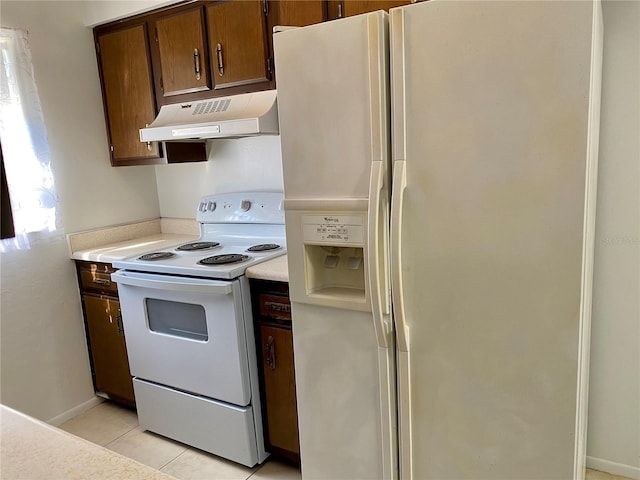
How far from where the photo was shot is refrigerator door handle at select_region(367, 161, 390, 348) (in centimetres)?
143

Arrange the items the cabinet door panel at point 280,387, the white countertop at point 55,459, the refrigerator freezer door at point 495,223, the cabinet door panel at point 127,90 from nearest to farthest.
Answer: the white countertop at point 55,459
the refrigerator freezer door at point 495,223
the cabinet door panel at point 280,387
the cabinet door panel at point 127,90

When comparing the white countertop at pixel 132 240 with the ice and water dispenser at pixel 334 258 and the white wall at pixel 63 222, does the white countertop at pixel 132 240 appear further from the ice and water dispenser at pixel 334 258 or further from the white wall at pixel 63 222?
the ice and water dispenser at pixel 334 258

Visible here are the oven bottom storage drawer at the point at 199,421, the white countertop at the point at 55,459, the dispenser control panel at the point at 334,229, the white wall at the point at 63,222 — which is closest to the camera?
the white countertop at the point at 55,459

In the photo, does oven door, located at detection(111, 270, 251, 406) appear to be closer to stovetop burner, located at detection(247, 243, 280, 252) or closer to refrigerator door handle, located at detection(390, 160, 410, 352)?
stovetop burner, located at detection(247, 243, 280, 252)

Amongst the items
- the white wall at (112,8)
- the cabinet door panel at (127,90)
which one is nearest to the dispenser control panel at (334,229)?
the cabinet door panel at (127,90)

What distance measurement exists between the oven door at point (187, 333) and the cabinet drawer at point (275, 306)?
0.32 feet

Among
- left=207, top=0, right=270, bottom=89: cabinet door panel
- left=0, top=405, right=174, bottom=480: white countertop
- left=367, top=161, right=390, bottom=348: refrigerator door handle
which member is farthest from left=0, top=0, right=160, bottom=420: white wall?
left=367, top=161, right=390, bottom=348: refrigerator door handle

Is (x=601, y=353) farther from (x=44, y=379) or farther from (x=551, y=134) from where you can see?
(x=44, y=379)

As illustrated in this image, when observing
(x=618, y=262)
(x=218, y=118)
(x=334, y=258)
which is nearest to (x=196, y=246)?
(x=218, y=118)

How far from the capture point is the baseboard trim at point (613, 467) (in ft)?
6.74

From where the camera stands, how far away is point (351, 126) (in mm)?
1469

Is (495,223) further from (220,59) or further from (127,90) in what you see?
(127,90)

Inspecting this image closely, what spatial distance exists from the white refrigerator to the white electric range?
1.74ft

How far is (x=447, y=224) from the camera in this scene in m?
1.39
